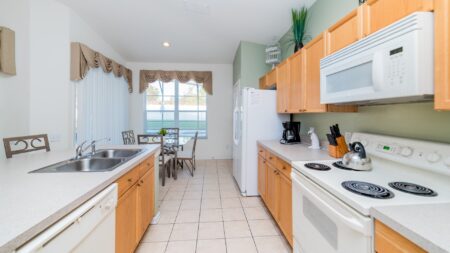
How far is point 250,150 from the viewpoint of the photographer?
291 cm

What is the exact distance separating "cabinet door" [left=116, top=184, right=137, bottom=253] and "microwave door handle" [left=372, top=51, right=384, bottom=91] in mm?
1764

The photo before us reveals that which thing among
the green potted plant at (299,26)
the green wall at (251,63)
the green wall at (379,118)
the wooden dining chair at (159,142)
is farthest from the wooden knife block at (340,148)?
the wooden dining chair at (159,142)

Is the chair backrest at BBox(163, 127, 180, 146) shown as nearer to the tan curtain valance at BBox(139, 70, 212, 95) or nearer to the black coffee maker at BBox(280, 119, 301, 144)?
the tan curtain valance at BBox(139, 70, 212, 95)

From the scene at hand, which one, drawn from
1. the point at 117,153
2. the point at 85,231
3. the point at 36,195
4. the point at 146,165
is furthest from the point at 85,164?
the point at 85,231

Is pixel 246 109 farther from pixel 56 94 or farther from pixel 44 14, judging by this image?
pixel 44 14

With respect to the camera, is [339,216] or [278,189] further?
[278,189]

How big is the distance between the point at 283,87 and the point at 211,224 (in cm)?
196

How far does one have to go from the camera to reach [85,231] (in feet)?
2.93

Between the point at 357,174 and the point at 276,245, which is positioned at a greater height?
the point at 357,174

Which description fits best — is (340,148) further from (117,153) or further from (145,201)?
(117,153)

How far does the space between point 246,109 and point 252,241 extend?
5.60 feet

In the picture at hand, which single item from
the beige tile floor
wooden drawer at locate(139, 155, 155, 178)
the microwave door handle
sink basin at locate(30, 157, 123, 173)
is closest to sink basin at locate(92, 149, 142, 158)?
wooden drawer at locate(139, 155, 155, 178)

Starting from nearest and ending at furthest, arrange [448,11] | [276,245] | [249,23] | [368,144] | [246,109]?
[448,11]
[368,144]
[276,245]
[246,109]
[249,23]

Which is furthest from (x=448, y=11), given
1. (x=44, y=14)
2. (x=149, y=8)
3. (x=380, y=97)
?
(x=44, y=14)
